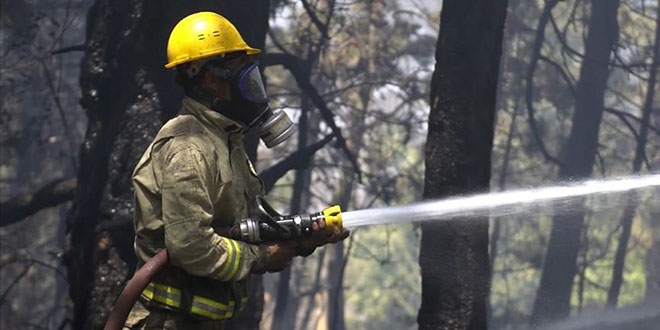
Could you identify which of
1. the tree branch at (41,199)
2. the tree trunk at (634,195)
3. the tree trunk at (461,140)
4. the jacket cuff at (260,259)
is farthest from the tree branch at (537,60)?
the jacket cuff at (260,259)

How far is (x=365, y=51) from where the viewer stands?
34.2 feet

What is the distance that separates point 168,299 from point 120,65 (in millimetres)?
3136

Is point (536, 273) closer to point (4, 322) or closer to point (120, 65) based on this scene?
point (4, 322)

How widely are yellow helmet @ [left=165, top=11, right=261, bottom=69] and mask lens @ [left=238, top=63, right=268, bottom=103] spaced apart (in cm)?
9

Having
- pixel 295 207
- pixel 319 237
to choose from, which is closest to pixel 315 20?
pixel 295 207

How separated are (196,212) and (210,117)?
0.41 meters

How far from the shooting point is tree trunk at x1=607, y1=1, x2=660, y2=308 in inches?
391

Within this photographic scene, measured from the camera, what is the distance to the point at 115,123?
660 centimetres

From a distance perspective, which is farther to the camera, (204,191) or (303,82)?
(303,82)

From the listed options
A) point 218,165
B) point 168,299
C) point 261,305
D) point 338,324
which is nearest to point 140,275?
point 168,299

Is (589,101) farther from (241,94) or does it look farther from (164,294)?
(164,294)

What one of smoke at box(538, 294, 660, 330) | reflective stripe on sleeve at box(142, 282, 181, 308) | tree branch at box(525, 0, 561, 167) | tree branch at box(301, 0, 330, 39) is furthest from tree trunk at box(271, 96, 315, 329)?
reflective stripe on sleeve at box(142, 282, 181, 308)

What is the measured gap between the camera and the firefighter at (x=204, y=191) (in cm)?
344

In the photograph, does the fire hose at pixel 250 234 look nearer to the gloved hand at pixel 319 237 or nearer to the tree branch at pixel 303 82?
the gloved hand at pixel 319 237
